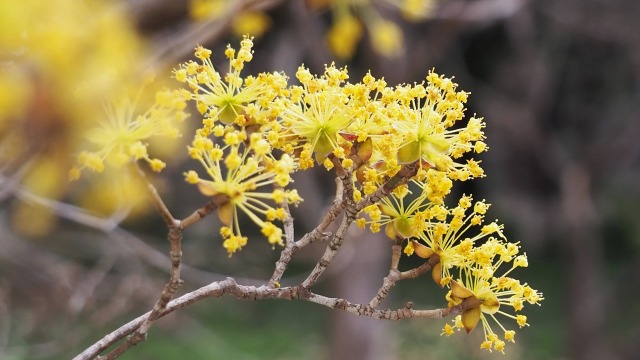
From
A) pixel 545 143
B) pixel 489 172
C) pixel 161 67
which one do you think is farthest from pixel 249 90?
pixel 489 172

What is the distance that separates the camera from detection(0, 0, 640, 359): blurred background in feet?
13.8

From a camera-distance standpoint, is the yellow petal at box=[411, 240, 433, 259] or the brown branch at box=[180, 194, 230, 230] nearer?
the brown branch at box=[180, 194, 230, 230]

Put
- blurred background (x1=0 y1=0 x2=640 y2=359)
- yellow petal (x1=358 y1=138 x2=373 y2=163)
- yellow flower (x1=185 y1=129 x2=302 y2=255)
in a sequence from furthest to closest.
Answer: blurred background (x1=0 y1=0 x2=640 y2=359)
yellow petal (x1=358 y1=138 x2=373 y2=163)
yellow flower (x1=185 y1=129 x2=302 y2=255)

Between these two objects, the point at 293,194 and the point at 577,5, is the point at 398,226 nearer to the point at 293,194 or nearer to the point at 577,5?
the point at 293,194

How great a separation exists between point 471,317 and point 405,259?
23.8 feet

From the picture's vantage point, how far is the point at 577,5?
6.36 metres

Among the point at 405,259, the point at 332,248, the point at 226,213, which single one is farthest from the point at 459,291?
the point at 405,259

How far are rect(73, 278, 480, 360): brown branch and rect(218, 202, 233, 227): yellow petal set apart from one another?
8 cm

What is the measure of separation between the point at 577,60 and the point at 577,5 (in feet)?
5.51

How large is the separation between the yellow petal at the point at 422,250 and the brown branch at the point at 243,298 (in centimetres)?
6

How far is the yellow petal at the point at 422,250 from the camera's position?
949 millimetres

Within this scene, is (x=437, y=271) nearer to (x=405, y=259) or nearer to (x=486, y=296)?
(x=486, y=296)

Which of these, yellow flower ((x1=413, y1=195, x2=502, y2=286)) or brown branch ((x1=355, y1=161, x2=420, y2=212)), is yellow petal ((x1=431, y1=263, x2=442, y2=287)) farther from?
brown branch ((x1=355, y1=161, x2=420, y2=212))

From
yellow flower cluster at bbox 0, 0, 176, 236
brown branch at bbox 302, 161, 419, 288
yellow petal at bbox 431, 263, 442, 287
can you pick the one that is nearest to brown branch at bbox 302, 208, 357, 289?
brown branch at bbox 302, 161, 419, 288
